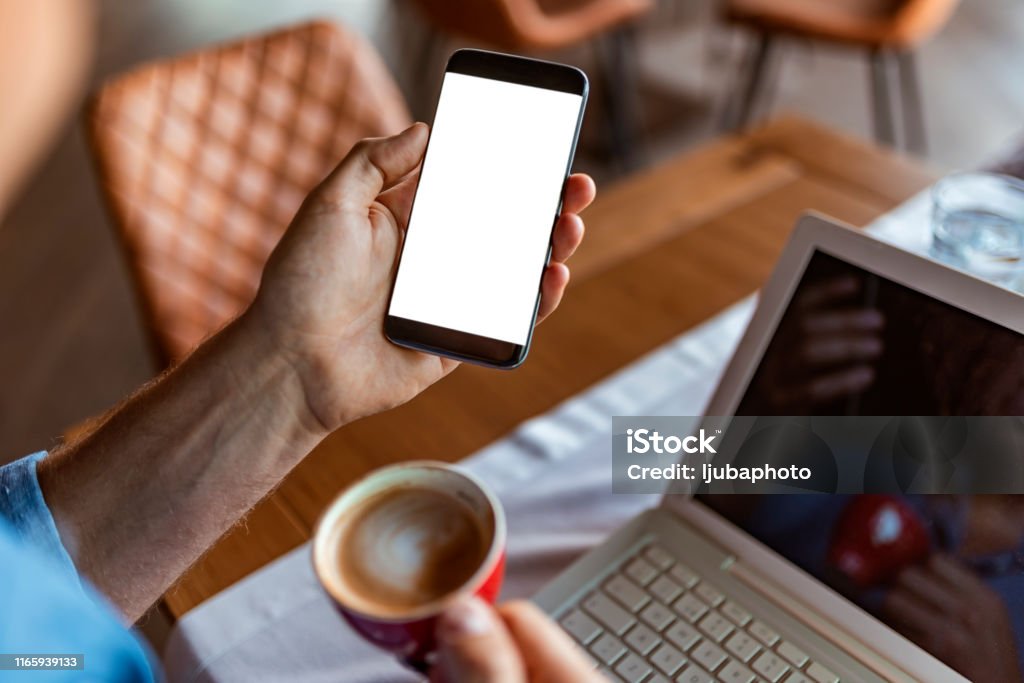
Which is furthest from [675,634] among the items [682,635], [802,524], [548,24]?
[548,24]

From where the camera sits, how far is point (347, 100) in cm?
113

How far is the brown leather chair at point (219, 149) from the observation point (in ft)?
3.19

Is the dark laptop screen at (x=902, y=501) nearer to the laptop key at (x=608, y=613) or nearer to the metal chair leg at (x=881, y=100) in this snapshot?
the laptop key at (x=608, y=613)

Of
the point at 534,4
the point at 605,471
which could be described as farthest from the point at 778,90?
the point at 605,471

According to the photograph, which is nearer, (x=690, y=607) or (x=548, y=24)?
(x=690, y=607)

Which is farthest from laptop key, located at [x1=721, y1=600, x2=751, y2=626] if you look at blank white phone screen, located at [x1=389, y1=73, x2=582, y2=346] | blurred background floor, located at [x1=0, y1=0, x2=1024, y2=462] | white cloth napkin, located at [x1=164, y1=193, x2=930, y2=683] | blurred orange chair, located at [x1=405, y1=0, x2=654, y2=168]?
blurred orange chair, located at [x1=405, y1=0, x2=654, y2=168]

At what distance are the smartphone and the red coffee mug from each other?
0.16 m

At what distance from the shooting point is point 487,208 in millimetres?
622

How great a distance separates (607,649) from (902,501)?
0.69 feet

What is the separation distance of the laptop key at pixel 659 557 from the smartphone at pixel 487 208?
0.16 metres

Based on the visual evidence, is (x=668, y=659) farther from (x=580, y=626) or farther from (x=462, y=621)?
(x=462, y=621)

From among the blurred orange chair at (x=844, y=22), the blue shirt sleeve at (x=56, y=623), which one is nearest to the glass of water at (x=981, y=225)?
the blue shirt sleeve at (x=56, y=623)

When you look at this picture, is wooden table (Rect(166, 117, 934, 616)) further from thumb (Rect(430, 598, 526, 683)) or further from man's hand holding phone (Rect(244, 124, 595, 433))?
thumb (Rect(430, 598, 526, 683))

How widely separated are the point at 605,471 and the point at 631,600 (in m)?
0.17
